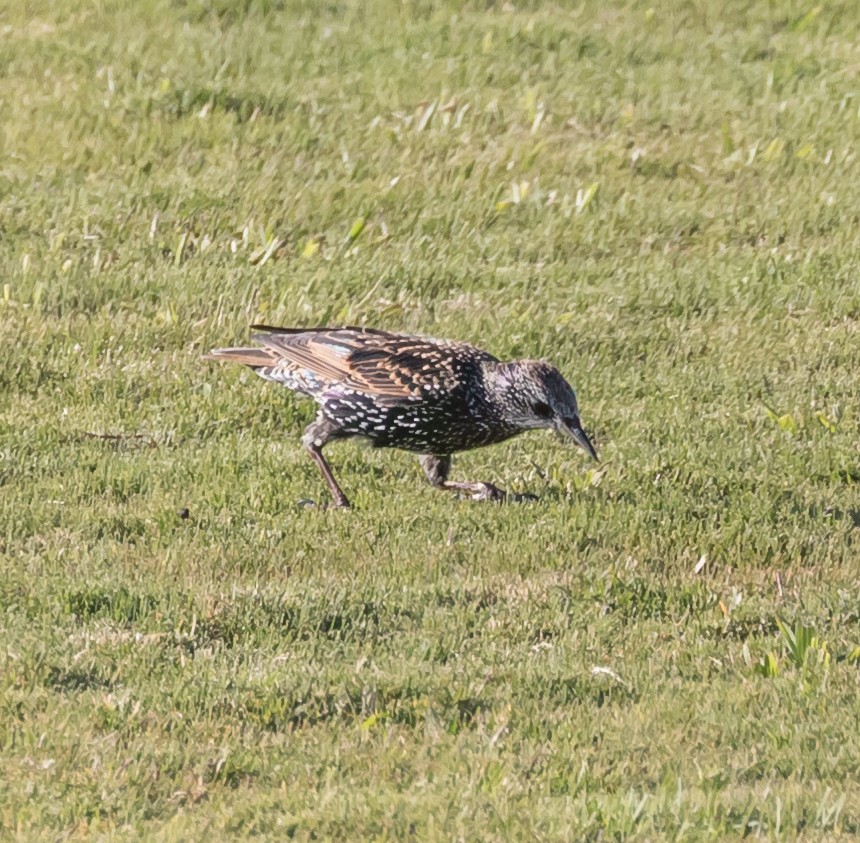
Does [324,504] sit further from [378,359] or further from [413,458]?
[413,458]

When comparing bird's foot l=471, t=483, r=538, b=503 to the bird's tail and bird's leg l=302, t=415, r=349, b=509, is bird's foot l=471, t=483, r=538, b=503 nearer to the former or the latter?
bird's leg l=302, t=415, r=349, b=509

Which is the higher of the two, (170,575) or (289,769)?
(289,769)

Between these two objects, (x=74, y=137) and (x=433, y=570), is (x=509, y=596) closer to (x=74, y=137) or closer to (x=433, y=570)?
(x=433, y=570)

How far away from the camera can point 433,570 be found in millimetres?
7992

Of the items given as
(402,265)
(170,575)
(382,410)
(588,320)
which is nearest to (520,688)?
(170,575)

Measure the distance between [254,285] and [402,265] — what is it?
1081 mm

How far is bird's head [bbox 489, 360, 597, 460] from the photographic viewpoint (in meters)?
8.82

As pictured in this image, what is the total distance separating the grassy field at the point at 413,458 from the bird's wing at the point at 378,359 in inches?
22.7

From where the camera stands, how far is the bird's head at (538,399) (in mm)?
8820

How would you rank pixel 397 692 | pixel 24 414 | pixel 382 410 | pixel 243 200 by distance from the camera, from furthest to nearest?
pixel 243 200 → pixel 24 414 → pixel 382 410 → pixel 397 692

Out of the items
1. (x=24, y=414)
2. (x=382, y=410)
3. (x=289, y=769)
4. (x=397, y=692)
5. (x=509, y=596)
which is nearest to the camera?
(x=289, y=769)

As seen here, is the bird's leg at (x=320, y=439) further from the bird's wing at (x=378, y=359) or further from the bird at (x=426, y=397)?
the bird's wing at (x=378, y=359)

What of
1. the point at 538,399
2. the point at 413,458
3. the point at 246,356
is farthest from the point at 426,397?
the point at 246,356

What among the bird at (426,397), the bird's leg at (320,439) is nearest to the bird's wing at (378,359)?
the bird at (426,397)
